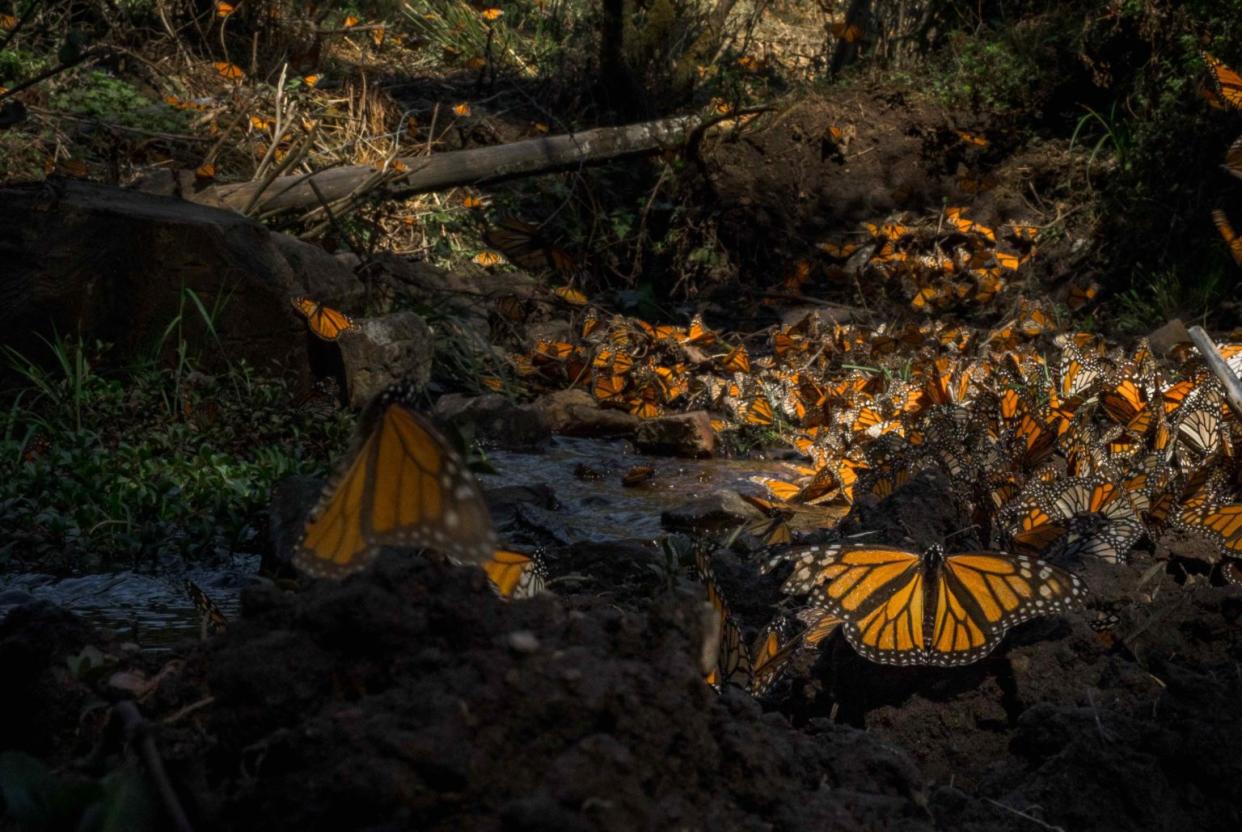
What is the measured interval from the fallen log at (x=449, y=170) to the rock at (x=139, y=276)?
1.50 metres

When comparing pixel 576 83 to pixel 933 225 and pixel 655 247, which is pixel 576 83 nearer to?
pixel 655 247

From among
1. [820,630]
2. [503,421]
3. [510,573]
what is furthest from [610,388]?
[510,573]

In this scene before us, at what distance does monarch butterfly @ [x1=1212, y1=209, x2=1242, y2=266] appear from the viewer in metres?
7.62

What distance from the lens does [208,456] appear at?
4949mm

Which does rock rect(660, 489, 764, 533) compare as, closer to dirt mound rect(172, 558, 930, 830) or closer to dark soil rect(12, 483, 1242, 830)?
dark soil rect(12, 483, 1242, 830)

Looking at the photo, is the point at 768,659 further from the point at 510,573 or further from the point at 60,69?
the point at 60,69

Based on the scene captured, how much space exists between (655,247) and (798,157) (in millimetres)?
1620

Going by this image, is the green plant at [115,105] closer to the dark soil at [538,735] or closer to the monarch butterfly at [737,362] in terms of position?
the monarch butterfly at [737,362]

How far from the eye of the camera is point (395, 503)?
1.59m

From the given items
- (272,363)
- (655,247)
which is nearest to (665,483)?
(272,363)

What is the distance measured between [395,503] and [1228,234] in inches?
297

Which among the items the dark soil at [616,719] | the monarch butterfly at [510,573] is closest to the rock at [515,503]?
the dark soil at [616,719]

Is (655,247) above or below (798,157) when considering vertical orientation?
below

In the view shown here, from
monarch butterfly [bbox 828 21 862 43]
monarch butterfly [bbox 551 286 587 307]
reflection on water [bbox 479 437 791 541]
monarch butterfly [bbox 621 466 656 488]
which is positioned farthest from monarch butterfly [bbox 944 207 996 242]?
monarch butterfly [bbox 621 466 656 488]
